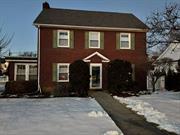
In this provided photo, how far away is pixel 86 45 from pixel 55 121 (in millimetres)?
14373

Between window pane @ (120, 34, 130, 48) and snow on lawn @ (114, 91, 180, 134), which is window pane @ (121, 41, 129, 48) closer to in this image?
window pane @ (120, 34, 130, 48)

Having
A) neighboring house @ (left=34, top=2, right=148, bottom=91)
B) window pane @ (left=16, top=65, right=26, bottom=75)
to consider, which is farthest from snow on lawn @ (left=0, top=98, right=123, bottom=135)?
window pane @ (left=16, top=65, right=26, bottom=75)

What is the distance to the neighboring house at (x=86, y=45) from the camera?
26344 millimetres

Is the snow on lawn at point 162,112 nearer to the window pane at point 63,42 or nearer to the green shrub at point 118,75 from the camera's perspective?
the green shrub at point 118,75

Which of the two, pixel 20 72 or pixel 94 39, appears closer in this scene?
pixel 94 39

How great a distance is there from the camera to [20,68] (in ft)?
98.7

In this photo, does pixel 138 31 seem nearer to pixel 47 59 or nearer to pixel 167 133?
pixel 47 59

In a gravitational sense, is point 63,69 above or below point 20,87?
above

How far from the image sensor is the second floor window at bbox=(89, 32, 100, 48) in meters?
27.2

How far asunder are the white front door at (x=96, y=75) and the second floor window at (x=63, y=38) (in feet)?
9.05

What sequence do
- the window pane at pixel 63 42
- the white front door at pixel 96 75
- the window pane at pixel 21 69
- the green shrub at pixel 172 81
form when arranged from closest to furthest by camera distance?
the window pane at pixel 63 42 < the white front door at pixel 96 75 < the green shrub at pixel 172 81 < the window pane at pixel 21 69

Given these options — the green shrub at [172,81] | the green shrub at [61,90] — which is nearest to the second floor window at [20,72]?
the green shrub at [61,90]

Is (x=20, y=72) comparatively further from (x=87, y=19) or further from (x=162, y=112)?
(x=162, y=112)

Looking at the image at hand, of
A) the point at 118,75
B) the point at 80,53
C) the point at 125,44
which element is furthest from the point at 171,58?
the point at 118,75
